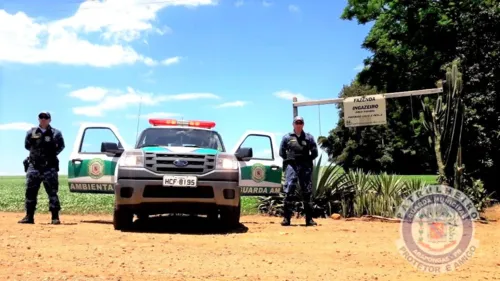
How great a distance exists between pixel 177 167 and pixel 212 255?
7.54 ft

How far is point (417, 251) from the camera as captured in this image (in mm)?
→ 6988

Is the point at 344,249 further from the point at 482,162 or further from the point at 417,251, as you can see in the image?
the point at 482,162

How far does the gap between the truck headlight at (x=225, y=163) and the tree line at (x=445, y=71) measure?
5.36m

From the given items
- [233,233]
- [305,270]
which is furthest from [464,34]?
[305,270]

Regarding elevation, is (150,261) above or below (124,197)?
below

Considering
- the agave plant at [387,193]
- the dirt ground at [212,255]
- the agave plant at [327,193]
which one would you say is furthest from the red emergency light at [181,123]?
Answer: the agave plant at [387,193]

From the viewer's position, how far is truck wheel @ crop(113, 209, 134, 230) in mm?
8516

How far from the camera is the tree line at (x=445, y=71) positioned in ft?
40.1

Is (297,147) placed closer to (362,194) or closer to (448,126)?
(362,194)

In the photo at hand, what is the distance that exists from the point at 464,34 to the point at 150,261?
18.9 metres

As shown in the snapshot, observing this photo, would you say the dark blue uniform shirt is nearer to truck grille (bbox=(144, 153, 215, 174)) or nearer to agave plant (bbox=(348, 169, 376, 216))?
truck grille (bbox=(144, 153, 215, 174))

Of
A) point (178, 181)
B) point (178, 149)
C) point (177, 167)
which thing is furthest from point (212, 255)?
point (178, 149)

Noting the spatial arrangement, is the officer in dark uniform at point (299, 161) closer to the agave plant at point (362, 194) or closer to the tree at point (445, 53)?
the agave plant at point (362, 194)

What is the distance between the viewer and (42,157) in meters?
9.53
